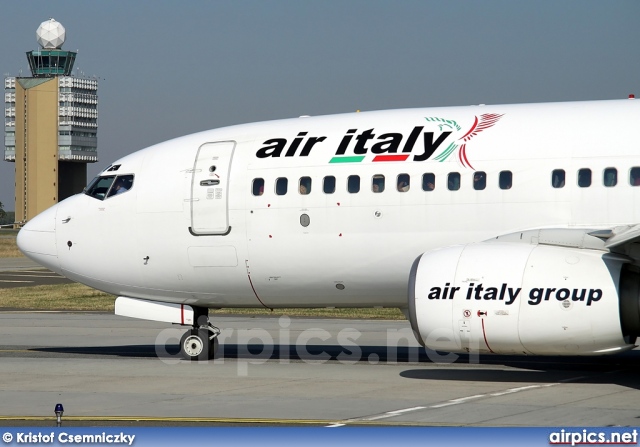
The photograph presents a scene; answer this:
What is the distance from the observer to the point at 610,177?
1661cm

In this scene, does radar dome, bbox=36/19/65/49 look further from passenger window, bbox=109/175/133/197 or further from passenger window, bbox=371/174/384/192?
passenger window, bbox=371/174/384/192

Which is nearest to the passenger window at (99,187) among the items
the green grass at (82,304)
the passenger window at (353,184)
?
the passenger window at (353,184)

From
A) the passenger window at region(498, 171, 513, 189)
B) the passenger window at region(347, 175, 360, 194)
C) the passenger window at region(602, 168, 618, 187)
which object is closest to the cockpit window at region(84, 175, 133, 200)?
the passenger window at region(347, 175, 360, 194)

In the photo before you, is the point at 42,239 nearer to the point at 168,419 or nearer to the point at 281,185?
Answer: the point at 281,185

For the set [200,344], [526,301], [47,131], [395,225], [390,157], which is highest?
[47,131]

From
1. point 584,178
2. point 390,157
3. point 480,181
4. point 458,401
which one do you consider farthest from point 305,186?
point 458,401

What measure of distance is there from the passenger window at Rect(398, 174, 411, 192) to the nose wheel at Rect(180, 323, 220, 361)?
4.81 m

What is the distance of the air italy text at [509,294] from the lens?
49.5 feet

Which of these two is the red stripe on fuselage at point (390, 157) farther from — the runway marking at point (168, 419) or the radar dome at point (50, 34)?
the radar dome at point (50, 34)

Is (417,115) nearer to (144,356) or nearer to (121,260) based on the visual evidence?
(121,260)

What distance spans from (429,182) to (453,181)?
1.31 ft

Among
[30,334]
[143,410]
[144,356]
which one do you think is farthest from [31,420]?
[30,334]

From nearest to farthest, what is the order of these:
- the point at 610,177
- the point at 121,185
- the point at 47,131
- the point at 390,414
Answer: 1. the point at 390,414
2. the point at 610,177
3. the point at 121,185
4. the point at 47,131

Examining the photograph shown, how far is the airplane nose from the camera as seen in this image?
19812 millimetres
